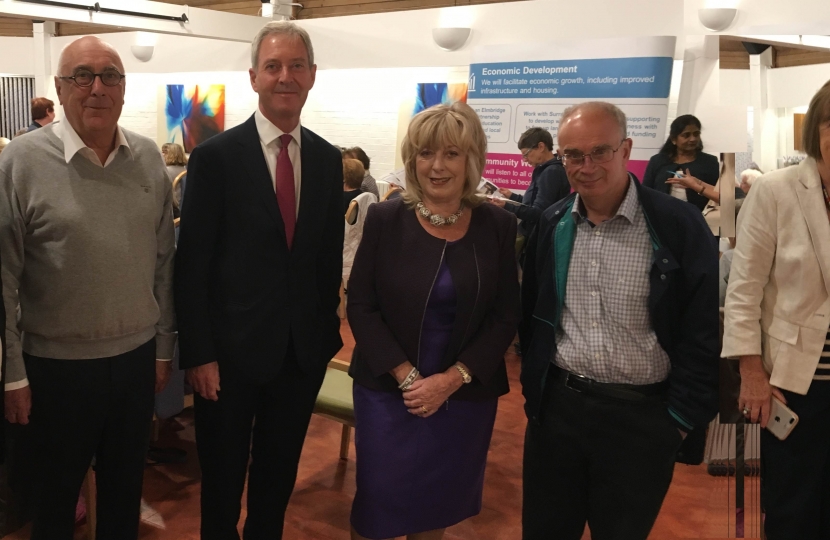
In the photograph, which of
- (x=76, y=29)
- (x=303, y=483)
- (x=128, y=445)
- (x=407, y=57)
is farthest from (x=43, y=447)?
(x=76, y=29)

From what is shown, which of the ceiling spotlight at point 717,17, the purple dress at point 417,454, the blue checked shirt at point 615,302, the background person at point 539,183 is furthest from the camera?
the ceiling spotlight at point 717,17

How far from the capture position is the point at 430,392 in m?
2.07

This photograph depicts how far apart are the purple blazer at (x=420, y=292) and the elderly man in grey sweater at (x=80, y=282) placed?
2.04 feet

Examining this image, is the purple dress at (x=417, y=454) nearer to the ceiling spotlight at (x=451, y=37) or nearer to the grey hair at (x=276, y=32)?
the grey hair at (x=276, y=32)

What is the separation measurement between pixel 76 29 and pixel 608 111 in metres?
13.0

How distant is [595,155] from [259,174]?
936 millimetres

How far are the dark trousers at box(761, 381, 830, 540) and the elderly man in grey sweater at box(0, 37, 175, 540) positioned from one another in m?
1.81

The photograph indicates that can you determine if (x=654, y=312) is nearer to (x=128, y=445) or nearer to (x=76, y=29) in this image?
(x=128, y=445)

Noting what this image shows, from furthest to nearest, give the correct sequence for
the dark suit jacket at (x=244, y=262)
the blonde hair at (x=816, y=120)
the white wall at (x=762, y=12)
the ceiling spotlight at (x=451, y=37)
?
the ceiling spotlight at (x=451, y=37) < the white wall at (x=762, y=12) < the dark suit jacket at (x=244, y=262) < the blonde hair at (x=816, y=120)

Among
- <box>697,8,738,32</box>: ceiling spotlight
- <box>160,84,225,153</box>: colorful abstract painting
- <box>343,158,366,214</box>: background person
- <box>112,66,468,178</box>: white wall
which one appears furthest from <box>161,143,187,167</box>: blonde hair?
<box>697,8,738,32</box>: ceiling spotlight

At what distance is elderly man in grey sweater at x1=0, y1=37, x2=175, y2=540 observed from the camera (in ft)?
6.03

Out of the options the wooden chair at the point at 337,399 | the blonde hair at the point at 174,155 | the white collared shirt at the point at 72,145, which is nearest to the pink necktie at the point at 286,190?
the white collared shirt at the point at 72,145

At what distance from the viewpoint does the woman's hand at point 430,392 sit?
2.07 m

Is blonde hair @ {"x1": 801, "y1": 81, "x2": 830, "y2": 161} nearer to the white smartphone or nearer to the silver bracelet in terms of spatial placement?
the white smartphone
